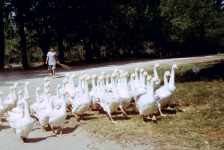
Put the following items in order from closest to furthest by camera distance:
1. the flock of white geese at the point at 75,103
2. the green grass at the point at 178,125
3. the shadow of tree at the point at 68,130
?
the green grass at the point at 178,125 → the flock of white geese at the point at 75,103 → the shadow of tree at the point at 68,130

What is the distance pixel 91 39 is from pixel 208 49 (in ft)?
92.2

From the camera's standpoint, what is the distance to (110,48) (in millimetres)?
34156

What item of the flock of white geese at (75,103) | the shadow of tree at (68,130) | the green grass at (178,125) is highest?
the flock of white geese at (75,103)

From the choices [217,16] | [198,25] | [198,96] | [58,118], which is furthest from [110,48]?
[58,118]

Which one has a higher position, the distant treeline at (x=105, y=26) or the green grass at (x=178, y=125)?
the distant treeline at (x=105, y=26)

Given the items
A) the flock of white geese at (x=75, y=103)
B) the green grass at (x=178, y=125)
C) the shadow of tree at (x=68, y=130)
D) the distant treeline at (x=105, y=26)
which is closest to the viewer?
the green grass at (x=178, y=125)

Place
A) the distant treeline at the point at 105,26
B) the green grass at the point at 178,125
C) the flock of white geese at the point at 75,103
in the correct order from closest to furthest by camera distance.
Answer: the green grass at the point at 178,125 < the flock of white geese at the point at 75,103 < the distant treeline at the point at 105,26

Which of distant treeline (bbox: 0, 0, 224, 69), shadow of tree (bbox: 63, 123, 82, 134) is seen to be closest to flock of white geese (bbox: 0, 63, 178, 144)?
shadow of tree (bbox: 63, 123, 82, 134)

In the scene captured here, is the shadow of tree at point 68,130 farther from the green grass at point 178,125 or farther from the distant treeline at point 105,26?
the distant treeline at point 105,26

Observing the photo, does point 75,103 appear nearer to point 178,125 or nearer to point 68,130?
point 68,130

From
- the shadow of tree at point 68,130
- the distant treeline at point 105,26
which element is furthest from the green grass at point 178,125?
the distant treeline at point 105,26

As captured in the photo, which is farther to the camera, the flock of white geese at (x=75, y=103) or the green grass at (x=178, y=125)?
the flock of white geese at (x=75, y=103)

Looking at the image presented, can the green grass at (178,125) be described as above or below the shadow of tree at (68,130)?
above

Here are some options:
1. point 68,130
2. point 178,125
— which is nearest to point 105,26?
point 68,130
